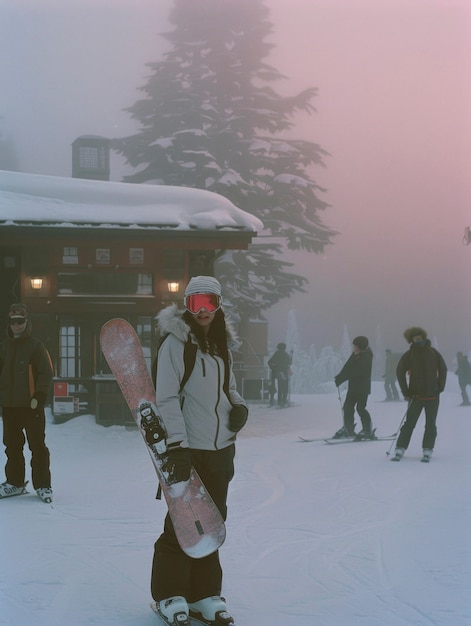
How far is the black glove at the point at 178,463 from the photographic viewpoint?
298 cm

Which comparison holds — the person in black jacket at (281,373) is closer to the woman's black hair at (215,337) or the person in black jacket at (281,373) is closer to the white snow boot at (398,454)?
the white snow boot at (398,454)

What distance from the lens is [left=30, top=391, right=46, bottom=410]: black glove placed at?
5586 mm

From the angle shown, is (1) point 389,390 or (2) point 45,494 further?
(1) point 389,390

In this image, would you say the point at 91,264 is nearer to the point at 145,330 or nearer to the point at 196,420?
the point at 145,330

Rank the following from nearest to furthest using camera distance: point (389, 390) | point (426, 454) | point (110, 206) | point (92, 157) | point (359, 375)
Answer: point (426, 454), point (359, 375), point (110, 206), point (92, 157), point (389, 390)

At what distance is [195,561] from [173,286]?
9183mm

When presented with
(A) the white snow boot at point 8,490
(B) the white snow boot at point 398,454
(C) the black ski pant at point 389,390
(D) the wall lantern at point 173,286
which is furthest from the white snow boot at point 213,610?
(C) the black ski pant at point 389,390

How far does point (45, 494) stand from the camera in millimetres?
5742

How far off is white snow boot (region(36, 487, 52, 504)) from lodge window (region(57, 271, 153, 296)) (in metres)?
6.57

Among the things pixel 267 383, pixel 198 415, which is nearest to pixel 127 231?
pixel 267 383

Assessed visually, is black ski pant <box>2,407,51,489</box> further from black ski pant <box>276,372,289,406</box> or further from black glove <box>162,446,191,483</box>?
black ski pant <box>276,372,289,406</box>

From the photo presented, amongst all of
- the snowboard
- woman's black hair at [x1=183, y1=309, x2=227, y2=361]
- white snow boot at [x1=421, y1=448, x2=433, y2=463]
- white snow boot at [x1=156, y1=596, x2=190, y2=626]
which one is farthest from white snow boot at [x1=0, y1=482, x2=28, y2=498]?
white snow boot at [x1=421, y1=448, x2=433, y2=463]

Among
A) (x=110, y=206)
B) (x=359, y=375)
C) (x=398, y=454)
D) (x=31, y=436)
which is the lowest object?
(x=398, y=454)

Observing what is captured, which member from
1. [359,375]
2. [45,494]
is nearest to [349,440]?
[359,375]
